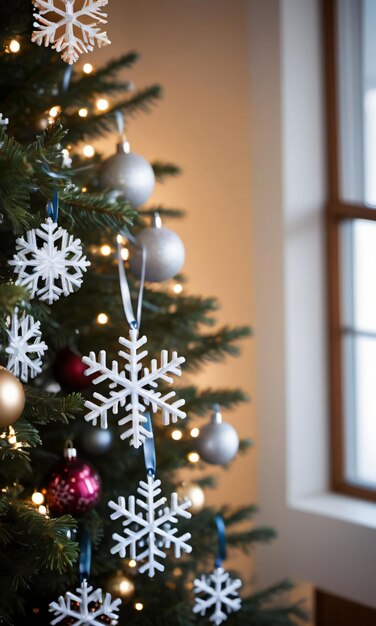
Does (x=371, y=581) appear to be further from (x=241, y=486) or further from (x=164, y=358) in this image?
(x=164, y=358)

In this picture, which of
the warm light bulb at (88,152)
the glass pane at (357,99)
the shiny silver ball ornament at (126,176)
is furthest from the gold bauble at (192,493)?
the glass pane at (357,99)

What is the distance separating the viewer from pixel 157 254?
1588mm

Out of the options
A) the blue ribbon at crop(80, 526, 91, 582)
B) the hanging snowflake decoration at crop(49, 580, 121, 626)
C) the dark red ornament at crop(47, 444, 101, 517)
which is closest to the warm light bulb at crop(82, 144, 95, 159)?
the dark red ornament at crop(47, 444, 101, 517)

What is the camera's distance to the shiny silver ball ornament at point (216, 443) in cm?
168

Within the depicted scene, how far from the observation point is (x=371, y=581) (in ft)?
7.52

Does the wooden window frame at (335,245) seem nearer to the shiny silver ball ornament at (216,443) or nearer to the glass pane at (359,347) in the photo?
the glass pane at (359,347)

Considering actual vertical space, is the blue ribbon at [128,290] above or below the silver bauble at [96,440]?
above

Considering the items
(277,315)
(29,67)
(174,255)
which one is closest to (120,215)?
(174,255)

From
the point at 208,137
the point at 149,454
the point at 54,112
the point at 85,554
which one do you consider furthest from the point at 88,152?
Result: the point at 208,137

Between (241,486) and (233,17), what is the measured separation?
4.84 ft

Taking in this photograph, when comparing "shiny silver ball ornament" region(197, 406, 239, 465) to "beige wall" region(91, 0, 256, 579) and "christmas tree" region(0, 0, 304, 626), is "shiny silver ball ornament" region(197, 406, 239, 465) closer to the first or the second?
"christmas tree" region(0, 0, 304, 626)

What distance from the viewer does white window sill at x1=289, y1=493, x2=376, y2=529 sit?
7.65ft

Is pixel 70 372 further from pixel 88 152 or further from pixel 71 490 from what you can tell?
pixel 88 152

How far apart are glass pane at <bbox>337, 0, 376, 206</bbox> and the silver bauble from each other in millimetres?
1155
